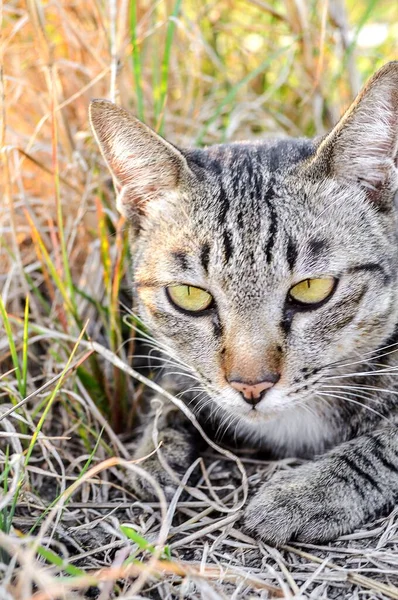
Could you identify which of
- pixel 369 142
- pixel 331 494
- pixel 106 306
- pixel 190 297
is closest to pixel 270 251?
pixel 190 297

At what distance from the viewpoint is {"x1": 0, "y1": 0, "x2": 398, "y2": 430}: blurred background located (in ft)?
8.34

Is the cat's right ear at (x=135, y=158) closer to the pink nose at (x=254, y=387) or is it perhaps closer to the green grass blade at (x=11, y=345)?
the green grass blade at (x=11, y=345)

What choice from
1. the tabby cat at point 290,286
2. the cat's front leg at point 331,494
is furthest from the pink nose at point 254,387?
the cat's front leg at point 331,494

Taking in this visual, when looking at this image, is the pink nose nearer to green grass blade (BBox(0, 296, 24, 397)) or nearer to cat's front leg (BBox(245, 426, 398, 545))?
cat's front leg (BBox(245, 426, 398, 545))

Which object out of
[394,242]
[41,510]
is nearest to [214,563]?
[41,510]

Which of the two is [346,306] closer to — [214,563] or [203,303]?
[203,303]

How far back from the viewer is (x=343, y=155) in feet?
6.46

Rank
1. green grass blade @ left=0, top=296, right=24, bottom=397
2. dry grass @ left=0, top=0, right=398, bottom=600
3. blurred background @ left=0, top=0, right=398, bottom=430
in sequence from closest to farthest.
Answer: dry grass @ left=0, top=0, right=398, bottom=600, green grass blade @ left=0, top=296, right=24, bottom=397, blurred background @ left=0, top=0, right=398, bottom=430

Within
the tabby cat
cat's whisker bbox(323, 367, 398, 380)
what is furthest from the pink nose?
cat's whisker bbox(323, 367, 398, 380)

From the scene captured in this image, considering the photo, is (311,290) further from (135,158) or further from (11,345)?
(11,345)

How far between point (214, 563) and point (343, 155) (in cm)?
119

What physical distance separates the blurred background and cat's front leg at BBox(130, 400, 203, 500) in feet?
0.76

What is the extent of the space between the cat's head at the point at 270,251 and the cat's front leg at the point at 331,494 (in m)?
0.21

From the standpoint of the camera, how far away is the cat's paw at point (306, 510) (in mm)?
1869
